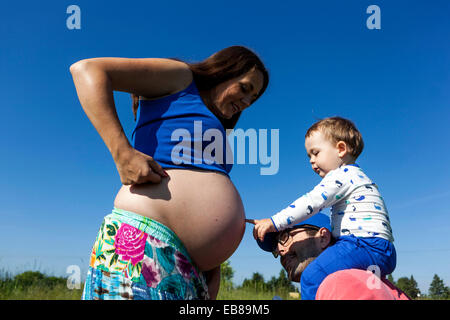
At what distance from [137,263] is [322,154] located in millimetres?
1328

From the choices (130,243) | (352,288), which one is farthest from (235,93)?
(352,288)

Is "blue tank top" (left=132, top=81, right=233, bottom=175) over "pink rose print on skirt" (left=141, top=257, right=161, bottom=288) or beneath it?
over

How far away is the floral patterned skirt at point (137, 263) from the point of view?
1.07m

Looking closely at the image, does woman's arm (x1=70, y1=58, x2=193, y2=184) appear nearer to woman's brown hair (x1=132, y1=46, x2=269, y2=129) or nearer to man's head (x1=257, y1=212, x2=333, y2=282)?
woman's brown hair (x1=132, y1=46, x2=269, y2=129)

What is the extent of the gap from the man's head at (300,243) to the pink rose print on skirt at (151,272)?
0.78m

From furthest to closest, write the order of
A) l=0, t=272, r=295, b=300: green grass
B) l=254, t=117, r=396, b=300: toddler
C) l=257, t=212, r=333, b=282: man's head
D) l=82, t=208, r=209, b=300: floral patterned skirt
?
1. l=0, t=272, r=295, b=300: green grass
2. l=257, t=212, r=333, b=282: man's head
3. l=254, t=117, r=396, b=300: toddler
4. l=82, t=208, r=209, b=300: floral patterned skirt

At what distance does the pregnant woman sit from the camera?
1090 millimetres

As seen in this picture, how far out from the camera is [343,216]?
1748 mm

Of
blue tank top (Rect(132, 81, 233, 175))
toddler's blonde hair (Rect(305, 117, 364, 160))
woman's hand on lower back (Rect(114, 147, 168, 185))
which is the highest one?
toddler's blonde hair (Rect(305, 117, 364, 160))

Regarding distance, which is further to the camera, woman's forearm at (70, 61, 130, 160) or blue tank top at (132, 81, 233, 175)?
blue tank top at (132, 81, 233, 175)

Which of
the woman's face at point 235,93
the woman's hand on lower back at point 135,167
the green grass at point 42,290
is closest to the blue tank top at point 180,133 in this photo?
the woman's hand on lower back at point 135,167

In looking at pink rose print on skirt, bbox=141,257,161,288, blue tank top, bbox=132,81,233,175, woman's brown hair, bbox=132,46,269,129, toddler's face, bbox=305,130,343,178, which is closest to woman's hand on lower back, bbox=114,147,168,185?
blue tank top, bbox=132,81,233,175

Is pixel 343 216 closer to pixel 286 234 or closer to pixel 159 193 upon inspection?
pixel 286 234
